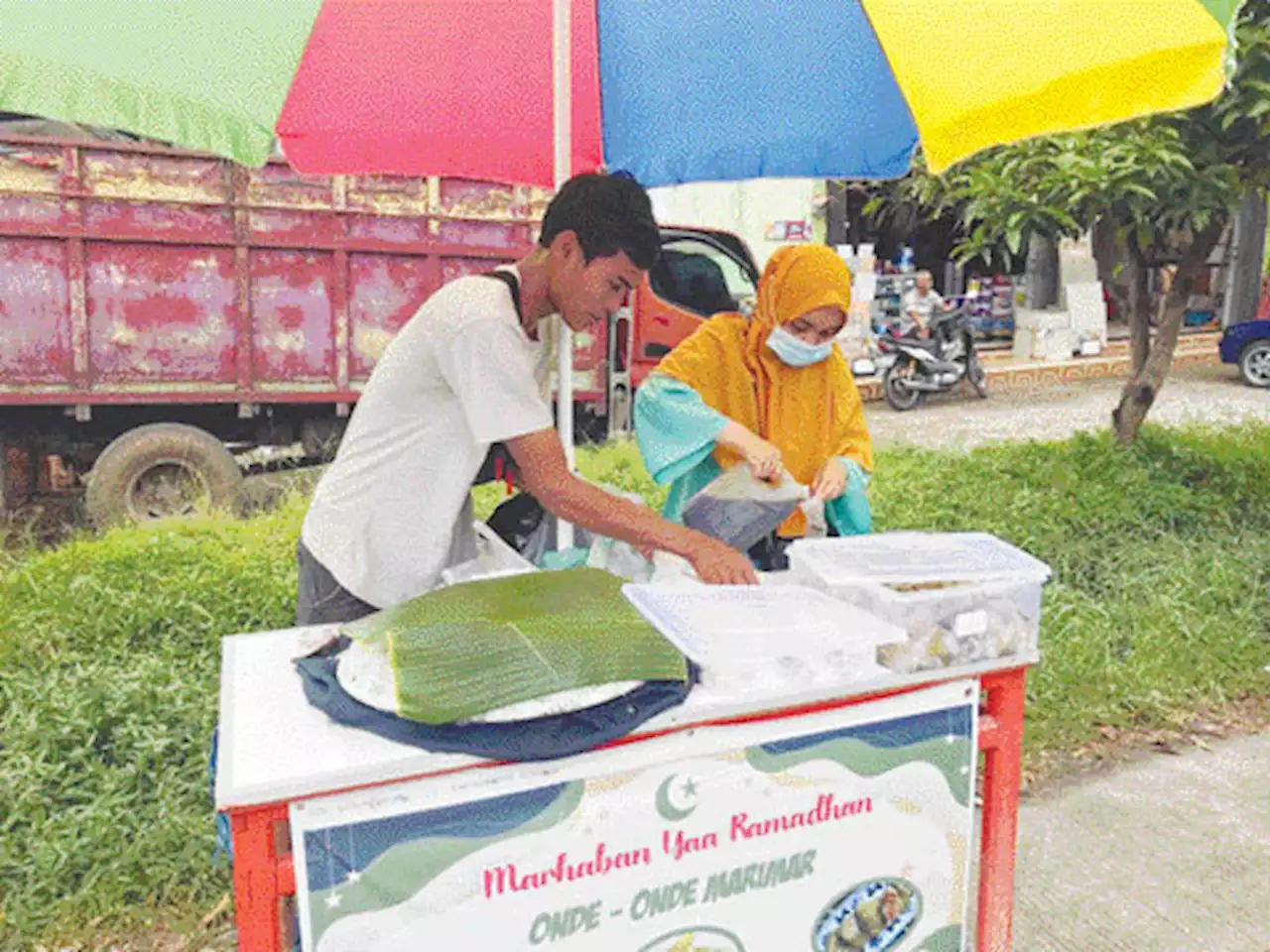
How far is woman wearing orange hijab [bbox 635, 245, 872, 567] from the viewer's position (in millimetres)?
2572

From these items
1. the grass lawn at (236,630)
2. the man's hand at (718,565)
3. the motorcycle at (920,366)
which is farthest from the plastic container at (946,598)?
the motorcycle at (920,366)

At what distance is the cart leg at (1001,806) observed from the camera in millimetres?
2004

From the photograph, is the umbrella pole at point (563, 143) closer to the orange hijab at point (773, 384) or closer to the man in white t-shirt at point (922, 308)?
the orange hijab at point (773, 384)

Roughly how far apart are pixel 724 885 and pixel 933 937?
1.67 feet

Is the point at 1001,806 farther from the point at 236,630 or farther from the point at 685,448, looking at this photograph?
the point at 236,630

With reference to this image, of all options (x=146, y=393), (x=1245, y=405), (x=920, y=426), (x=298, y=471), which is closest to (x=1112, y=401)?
(x=1245, y=405)

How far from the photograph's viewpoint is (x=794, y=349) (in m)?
2.62

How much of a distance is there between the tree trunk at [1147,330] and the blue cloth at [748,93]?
3481 mm

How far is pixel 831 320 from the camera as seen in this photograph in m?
2.60

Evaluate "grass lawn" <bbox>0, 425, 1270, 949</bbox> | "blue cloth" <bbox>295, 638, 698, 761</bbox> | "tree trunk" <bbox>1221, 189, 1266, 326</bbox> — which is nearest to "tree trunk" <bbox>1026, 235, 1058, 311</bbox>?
"tree trunk" <bbox>1221, 189, 1266, 326</bbox>

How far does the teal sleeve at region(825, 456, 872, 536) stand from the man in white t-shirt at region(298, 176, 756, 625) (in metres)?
0.64

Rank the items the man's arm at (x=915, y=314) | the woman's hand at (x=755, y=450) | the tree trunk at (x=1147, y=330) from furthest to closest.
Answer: the man's arm at (x=915, y=314)
the tree trunk at (x=1147, y=330)
the woman's hand at (x=755, y=450)

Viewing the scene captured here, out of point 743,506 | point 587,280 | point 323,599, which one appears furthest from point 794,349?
point 323,599

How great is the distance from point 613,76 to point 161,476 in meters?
3.74
